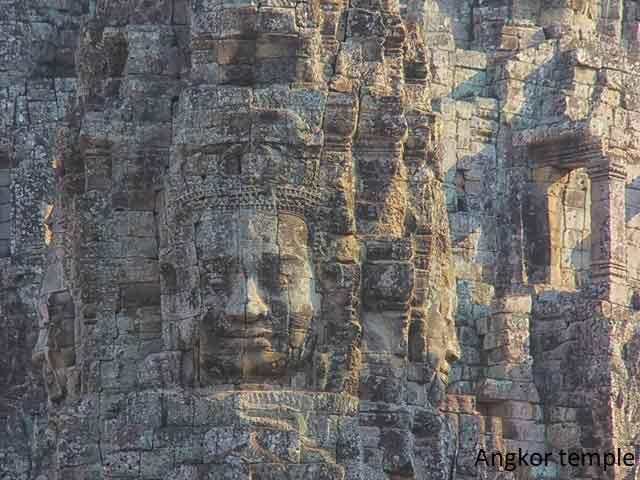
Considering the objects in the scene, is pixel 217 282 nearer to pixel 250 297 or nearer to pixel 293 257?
pixel 250 297

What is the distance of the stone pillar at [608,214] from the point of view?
65875mm

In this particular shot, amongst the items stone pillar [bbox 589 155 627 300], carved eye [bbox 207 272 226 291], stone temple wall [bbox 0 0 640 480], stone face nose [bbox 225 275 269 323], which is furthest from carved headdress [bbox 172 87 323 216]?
stone pillar [bbox 589 155 627 300]

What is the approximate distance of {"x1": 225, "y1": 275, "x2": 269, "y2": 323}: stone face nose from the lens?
48.7 m

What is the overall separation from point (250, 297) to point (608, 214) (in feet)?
59.1

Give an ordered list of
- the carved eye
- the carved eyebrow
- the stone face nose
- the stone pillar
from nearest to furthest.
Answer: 1. the stone face nose
2. the carved eye
3. the carved eyebrow
4. the stone pillar

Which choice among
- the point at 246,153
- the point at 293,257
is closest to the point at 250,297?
the point at 293,257

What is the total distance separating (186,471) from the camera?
4828cm

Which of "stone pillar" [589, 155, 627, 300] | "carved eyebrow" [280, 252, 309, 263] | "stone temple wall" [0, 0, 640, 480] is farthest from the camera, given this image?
"stone pillar" [589, 155, 627, 300]

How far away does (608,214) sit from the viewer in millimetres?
66062

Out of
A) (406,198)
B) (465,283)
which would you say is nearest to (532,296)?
(465,283)

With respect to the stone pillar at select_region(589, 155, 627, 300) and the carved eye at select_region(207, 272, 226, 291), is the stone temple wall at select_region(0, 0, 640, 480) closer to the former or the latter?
the carved eye at select_region(207, 272, 226, 291)

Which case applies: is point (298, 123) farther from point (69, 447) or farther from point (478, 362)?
point (478, 362)

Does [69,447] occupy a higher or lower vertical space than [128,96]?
lower

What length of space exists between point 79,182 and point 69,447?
2924 mm
